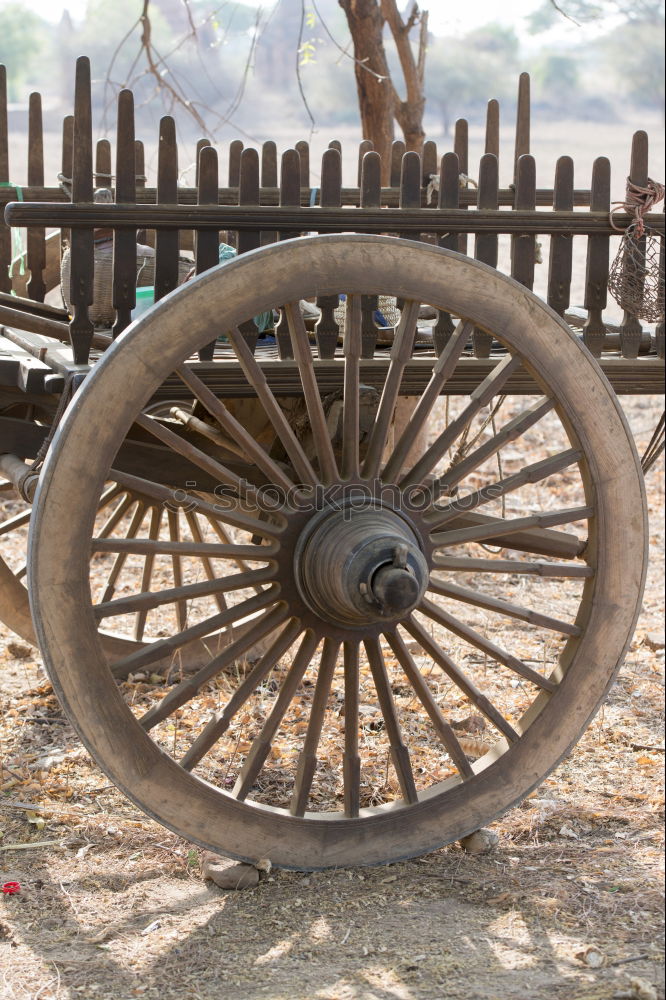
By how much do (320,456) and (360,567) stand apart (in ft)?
0.96

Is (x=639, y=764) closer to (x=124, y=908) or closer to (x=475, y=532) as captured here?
(x=475, y=532)

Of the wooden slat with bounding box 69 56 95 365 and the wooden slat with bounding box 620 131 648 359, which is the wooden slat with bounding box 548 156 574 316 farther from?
the wooden slat with bounding box 69 56 95 365

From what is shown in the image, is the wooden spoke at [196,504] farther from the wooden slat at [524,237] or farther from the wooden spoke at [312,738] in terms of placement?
the wooden slat at [524,237]

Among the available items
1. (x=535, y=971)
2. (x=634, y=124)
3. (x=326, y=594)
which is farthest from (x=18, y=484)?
(x=634, y=124)

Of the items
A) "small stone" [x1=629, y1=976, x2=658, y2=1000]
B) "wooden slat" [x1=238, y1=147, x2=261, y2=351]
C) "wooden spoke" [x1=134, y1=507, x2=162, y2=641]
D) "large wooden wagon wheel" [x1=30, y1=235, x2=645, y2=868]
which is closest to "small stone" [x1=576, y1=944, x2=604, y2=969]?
"small stone" [x1=629, y1=976, x2=658, y2=1000]

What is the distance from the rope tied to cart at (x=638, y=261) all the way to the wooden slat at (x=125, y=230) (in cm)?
129

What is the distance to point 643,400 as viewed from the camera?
8.90 metres

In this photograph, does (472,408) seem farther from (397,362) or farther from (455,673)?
(455,673)

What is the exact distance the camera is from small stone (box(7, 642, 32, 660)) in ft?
14.1

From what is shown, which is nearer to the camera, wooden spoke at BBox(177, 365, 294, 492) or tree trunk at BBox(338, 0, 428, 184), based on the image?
wooden spoke at BBox(177, 365, 294, 492)

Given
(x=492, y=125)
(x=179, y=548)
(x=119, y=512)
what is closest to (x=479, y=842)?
(x=179, y=548)

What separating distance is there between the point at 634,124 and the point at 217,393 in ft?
143

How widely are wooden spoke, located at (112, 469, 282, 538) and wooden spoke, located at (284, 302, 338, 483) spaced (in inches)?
7.6

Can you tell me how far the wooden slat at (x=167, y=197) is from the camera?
2586 millimetres
